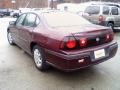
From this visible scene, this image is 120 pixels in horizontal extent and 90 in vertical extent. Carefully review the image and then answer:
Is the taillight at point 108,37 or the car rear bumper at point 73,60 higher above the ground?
the taillight at point 108,37

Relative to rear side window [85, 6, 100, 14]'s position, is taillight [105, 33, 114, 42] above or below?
below

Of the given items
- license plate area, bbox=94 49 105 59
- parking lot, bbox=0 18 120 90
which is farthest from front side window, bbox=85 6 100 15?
license plate area, bbox=94 49 105 59

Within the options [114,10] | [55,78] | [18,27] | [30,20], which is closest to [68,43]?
[55,78]

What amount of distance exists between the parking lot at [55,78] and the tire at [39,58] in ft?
0.41

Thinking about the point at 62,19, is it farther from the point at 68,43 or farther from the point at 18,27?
the point at 18,27

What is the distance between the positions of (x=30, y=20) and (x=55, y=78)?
72.3 inches

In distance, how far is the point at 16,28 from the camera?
20.2 ft

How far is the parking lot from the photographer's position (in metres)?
3.88

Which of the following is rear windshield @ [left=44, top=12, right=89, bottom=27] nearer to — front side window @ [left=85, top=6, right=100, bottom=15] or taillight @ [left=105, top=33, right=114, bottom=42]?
taillight @ [left=105, top=33, right=114, bottom=42]

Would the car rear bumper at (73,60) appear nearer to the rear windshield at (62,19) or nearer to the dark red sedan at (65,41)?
the dark red sedan at (65,41)

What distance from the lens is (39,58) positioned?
4.66 metres

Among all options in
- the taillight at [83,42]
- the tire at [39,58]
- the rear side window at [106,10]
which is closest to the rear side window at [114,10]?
the rear side window at [106,10]

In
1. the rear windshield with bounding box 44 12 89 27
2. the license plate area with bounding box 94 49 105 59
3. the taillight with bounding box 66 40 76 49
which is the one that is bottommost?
the license plate area with bounding box 94 49 105 59

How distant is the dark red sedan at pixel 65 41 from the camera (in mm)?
3748
